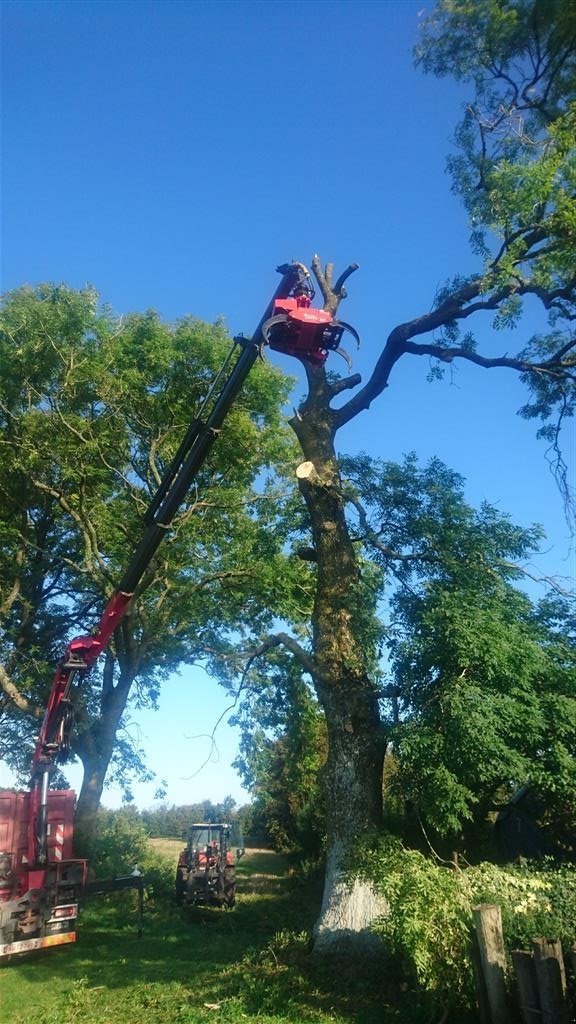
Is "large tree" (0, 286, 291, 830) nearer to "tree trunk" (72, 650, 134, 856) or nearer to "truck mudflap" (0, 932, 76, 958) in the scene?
"tree trunk" (72, 650, 134, 856)

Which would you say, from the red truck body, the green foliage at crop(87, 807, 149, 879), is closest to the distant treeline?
the green foliage at crop(87, 807, 149, 879)

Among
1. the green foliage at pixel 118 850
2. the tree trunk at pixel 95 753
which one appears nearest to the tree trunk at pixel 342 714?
the tree trunk at pixel 95 753

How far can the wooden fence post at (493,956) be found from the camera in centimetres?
607

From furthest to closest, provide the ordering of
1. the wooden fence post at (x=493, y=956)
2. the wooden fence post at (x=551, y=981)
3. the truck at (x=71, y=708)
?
the truck at (x=71, y=708), the wooden fence post at (x=493, y=956), the wooden fence post at (x=551, y=981)

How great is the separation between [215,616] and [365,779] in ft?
32.9

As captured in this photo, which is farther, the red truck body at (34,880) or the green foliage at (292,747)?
the green foliage at (292,747)

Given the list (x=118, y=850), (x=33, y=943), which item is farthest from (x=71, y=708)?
(x=118, y=850)

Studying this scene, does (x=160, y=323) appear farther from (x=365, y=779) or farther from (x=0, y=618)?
(x=365, y=779)

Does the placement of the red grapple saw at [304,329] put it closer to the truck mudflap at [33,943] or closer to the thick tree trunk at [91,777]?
the truck mudflap at [33,943]

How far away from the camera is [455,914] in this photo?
6727mm

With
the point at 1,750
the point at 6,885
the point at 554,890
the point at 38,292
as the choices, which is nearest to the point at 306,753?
the point at 6,885

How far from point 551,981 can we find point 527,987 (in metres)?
0.36

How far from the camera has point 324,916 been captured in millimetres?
9578

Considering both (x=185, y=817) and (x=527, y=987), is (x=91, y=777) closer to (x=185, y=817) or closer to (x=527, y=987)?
(x=527, y=987)
